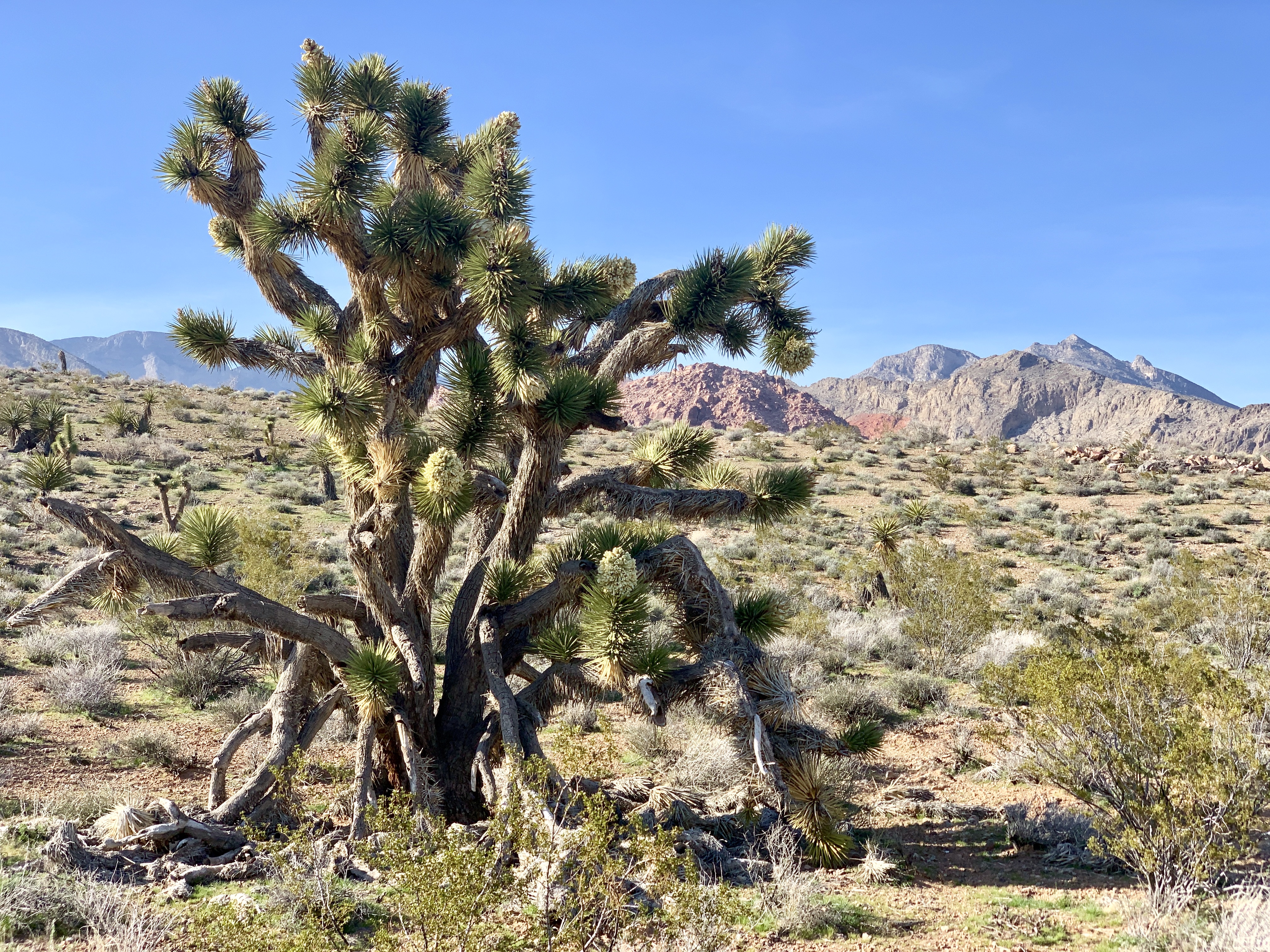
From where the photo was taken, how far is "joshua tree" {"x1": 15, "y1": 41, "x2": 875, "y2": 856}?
19.9 feet

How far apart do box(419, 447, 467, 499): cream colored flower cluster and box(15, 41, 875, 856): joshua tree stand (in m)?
0.01

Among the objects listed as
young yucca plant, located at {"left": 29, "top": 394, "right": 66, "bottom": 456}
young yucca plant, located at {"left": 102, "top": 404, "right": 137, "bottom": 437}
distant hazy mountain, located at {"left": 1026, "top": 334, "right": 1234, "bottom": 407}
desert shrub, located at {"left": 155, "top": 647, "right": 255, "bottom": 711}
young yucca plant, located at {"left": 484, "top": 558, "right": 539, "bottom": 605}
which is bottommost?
desert shrub, located at {"left": 155, "top": 647, "right": 255, "bottom": 711}

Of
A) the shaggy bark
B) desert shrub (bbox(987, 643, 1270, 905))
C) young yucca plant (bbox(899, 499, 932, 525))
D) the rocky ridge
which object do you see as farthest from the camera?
the rocky ridge

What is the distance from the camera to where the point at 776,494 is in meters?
6.98

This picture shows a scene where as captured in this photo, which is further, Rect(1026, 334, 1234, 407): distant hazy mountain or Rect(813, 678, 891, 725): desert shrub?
Rect(1026, 334, 1234, 407): distant hazy mountain

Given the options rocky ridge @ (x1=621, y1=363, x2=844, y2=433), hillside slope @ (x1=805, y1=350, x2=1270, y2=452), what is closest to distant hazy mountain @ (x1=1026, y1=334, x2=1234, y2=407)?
hillside slope @ (x1=805, y1=350, x2=1270, y2=452)

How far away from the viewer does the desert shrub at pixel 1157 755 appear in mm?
5496

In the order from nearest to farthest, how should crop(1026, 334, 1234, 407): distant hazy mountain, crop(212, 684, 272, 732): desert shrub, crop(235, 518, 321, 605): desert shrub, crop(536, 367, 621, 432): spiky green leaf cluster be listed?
crop(536, 367, 621, 432): spiky green leaf cluster < crop(212, 684, 272, 732): desert shrub < crop(235, 518, 321, 605): desert shrub < crop(1026, 334, 1234, 407): distant hazy mountain

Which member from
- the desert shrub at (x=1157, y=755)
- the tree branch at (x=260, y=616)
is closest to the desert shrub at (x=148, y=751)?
the tree branch at (x=260, y=616)

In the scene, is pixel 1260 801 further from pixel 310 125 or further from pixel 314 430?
pixel 310 125

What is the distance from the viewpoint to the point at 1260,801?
634 cm

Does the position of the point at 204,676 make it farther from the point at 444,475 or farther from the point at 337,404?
the point at 444,475

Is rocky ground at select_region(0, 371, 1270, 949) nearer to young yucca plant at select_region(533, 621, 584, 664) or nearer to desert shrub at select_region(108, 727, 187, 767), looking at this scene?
desert shrub at select_region(108, 727, 187, 767)

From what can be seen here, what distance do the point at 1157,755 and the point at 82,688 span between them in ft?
38.6
